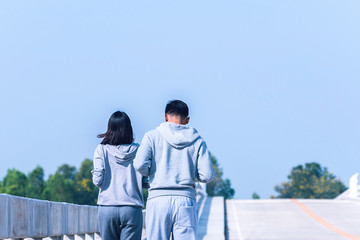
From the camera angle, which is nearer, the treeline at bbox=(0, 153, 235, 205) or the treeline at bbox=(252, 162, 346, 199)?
the treeline at bbox=(252, 162, 346, 199)

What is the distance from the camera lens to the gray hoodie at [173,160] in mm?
6758

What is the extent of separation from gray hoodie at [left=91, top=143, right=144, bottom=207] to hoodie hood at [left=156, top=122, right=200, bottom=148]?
3.35ft

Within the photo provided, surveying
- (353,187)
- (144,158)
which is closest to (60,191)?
(353,187)

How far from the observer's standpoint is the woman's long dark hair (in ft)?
25.6

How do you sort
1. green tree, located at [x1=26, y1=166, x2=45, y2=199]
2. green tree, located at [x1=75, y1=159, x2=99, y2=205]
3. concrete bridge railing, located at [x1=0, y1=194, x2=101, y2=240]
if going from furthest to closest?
green tree, located at [x1=26, y1=166, x2=45, y2=199] < green tree, located at [x1=75, y1=159, x2=99, y2=205] < concrete bridge railing, located at [x1=0, y1=194, x2=101, y2=240]

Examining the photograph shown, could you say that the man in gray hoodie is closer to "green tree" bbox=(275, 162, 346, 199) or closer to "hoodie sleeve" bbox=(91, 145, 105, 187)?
"hoodie sleeve" bbox=(91, 145, 105, 187)

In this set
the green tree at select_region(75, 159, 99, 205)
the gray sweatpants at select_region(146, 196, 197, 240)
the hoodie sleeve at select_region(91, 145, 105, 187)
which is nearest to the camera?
the gray sweatpants at select_region(146, 196, 197, 240)

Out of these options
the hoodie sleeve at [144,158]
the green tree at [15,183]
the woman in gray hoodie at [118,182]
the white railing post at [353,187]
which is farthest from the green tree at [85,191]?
the hoodie sleeve at [144,158]

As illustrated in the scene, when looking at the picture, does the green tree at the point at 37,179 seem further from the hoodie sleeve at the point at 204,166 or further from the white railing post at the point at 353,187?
the hoodie sleeve at the point at 204,166

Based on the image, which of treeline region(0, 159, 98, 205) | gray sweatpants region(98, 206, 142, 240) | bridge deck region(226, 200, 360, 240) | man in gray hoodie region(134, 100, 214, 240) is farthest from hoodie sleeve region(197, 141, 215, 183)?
treeline region(0, 159, 98, 205)

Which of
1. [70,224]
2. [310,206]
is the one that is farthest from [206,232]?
[310,206]

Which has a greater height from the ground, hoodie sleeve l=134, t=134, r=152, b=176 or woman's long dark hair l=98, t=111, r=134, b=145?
woman's long dark hair l=98, t=111, r=134, b=145

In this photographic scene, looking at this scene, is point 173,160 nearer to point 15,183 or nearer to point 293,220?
point 293,220

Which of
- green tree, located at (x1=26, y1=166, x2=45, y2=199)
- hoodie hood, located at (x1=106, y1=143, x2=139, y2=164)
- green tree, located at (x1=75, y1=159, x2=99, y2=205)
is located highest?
green tree, located at (x1=26, y1=166, x2=45, y2=199)
